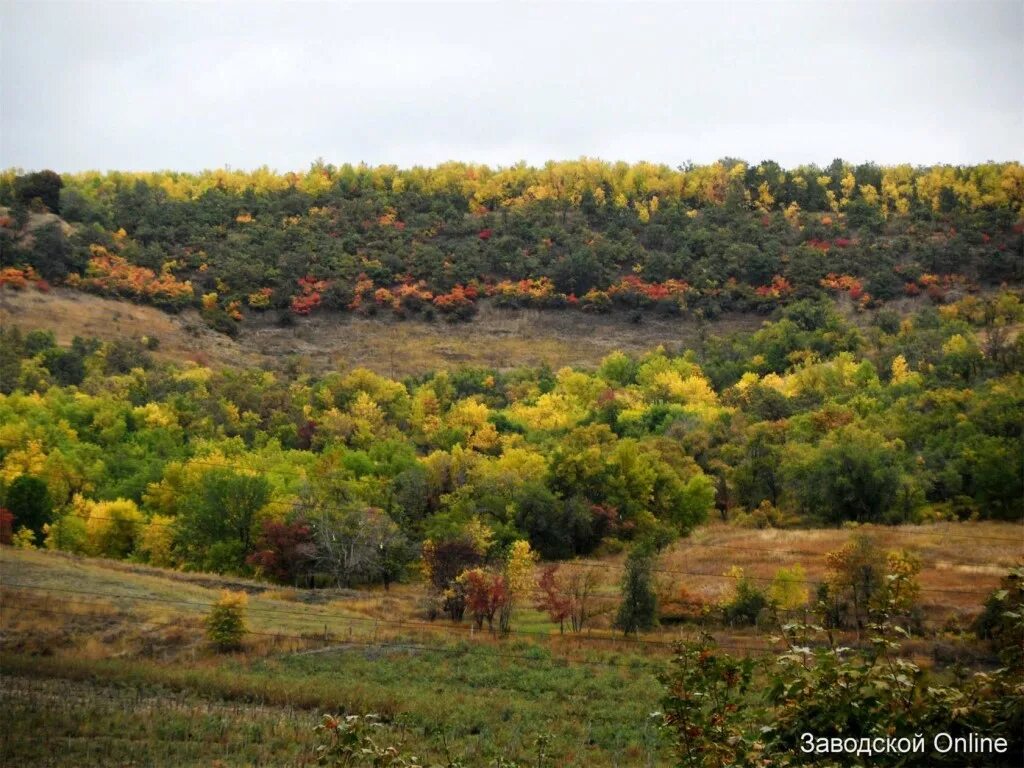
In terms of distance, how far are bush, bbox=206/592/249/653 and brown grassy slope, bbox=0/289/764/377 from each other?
210 feet

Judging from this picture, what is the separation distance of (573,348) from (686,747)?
Answer: 353ft

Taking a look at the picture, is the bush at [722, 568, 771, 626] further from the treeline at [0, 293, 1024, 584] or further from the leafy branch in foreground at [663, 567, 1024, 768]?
the leafy branch in foreground at [663, 567, 1024, 768]

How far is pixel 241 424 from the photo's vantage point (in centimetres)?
8162

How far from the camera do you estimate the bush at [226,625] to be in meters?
43.4

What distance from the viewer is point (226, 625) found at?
43.7m

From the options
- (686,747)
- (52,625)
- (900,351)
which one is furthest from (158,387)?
(686,747)

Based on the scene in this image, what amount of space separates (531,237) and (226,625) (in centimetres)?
9512

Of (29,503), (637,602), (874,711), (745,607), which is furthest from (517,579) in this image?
(874,711)

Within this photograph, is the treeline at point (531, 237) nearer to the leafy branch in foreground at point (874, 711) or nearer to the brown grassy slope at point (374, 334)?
the brown grassy slope at point (374, 334)

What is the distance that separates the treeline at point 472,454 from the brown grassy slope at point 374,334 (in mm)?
10743

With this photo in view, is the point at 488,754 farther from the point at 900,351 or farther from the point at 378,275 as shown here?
the point at 378,275

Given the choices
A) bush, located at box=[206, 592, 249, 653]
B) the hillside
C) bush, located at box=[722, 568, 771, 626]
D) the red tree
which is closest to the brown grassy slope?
the red tree

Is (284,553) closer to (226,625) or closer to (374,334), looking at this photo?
(226,625)

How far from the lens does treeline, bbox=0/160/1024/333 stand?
121m
